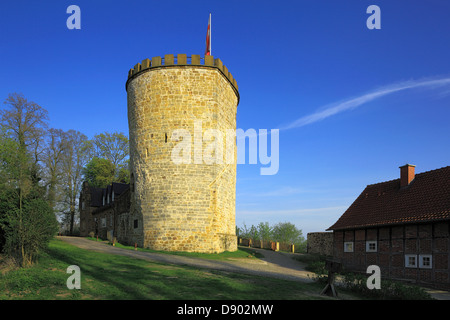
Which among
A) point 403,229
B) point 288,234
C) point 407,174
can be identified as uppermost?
point 407,174

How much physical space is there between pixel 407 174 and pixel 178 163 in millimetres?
14035

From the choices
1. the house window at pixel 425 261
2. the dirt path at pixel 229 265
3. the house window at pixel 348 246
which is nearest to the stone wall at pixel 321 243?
the house window at pixel 348 246

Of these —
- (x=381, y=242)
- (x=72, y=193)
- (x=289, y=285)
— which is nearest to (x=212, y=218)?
(x=381, y=242)

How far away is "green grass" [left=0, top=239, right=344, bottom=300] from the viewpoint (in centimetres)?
936

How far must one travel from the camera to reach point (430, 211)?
17.7 m

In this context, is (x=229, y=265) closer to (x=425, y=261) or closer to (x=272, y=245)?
(x=425, y=261)

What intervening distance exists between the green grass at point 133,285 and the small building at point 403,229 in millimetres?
7716

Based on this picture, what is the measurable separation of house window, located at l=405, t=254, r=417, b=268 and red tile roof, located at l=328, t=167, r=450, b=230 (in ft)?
5.54

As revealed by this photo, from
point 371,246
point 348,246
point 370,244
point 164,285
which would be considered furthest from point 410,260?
point 164,285

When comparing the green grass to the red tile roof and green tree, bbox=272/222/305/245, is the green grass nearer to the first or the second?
the red tile roof

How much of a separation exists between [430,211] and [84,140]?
39.9 m

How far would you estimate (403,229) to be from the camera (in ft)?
61.0

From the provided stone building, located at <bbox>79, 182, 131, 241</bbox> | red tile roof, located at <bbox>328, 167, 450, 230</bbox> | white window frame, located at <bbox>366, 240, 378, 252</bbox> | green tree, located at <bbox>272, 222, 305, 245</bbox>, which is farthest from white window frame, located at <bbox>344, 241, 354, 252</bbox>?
green tree, located at <bbox>272, 222, 305, 245</bbox>

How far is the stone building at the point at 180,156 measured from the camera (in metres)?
23.2
